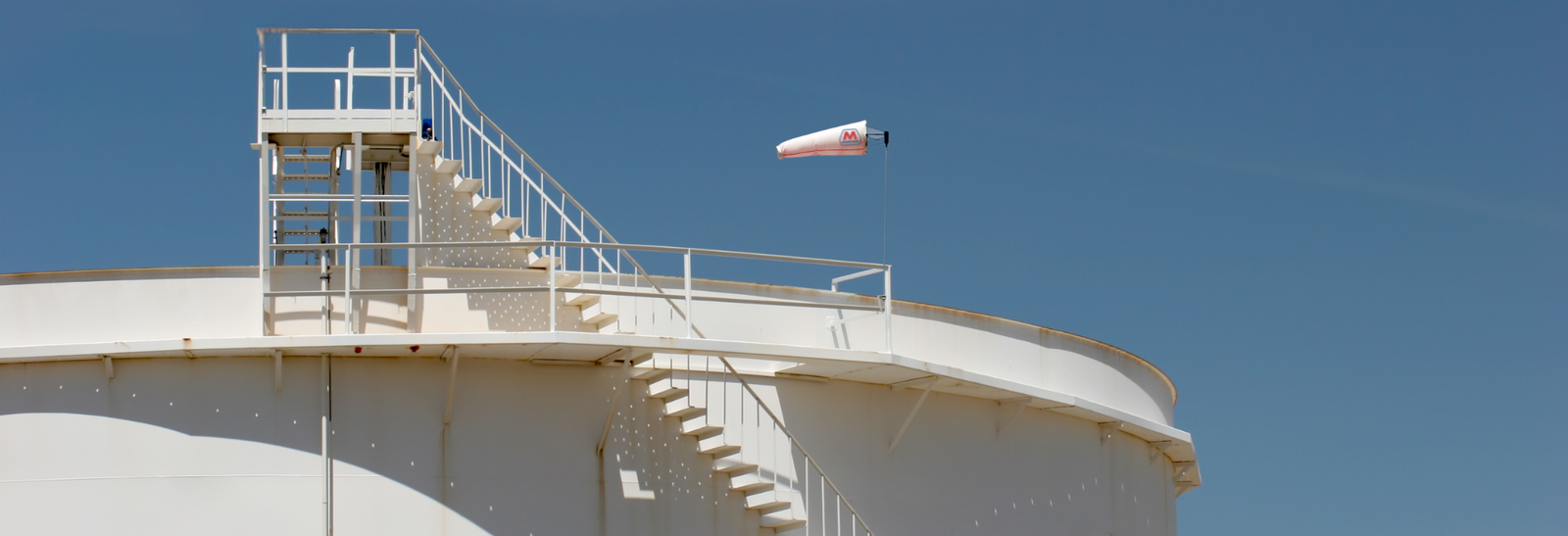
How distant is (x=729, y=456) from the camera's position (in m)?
19.7

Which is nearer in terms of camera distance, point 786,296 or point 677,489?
point 677,489

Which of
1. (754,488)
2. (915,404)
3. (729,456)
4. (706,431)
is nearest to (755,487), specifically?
(754,488)

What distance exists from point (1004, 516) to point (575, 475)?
5.78 m

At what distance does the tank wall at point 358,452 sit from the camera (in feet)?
58.9

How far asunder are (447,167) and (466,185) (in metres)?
0.30

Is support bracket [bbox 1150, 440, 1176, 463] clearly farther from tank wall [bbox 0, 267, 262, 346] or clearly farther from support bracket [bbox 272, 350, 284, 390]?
tank wall [bbox 0, 267, 262, 346]

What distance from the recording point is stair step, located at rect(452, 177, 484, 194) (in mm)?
19859

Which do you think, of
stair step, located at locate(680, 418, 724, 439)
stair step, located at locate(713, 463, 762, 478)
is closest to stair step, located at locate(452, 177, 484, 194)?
stair step, located at locate(680, 418, 724, 439)

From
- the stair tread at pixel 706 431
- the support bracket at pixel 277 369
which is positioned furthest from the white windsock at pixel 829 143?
the support bracket at pixel 277 369

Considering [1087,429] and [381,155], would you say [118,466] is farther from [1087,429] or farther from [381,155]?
[1087,429]

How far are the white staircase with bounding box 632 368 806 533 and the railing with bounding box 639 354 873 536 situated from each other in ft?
0.05

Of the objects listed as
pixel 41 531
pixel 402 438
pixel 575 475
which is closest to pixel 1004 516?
pixel 575 475

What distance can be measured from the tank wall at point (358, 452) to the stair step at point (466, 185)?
216cm

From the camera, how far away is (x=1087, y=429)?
23.0m
